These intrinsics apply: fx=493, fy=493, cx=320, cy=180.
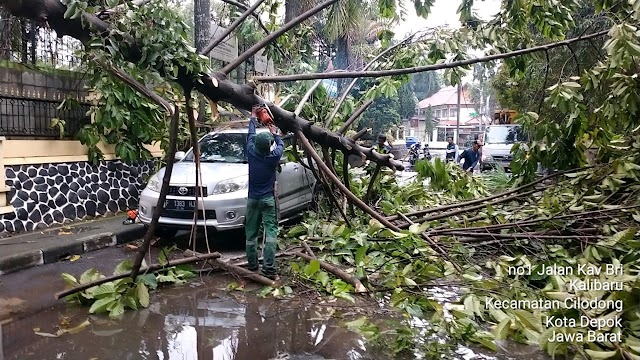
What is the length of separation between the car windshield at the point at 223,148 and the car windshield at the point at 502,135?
581 inches

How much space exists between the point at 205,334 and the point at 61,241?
152 inches

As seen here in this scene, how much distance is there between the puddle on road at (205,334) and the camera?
12.1 ft

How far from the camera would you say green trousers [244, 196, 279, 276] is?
18.0 feet

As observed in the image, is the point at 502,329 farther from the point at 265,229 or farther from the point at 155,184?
the point at 155,184

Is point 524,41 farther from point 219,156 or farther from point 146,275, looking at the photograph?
point 146,275

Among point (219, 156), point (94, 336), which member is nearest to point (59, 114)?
point (219, 156)

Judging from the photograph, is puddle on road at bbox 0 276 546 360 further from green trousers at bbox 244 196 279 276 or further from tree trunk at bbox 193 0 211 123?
tree trunk at bbox 193 0 211 123

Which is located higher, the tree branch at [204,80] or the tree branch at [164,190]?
the tree branch at [204,80]

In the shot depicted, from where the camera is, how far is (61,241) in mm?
6887

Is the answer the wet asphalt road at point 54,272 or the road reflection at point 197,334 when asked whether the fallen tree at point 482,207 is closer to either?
the road reflection at point 197,334

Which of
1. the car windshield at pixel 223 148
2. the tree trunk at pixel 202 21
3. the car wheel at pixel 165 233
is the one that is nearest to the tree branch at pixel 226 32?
the car windshield at pixel 223 148

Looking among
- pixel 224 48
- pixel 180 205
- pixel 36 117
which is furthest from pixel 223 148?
pixel 36 117

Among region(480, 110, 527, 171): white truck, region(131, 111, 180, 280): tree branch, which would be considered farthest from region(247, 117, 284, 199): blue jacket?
region(480, 110, 527, 171): white truck

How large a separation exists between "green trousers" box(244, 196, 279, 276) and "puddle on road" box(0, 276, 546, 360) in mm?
610
